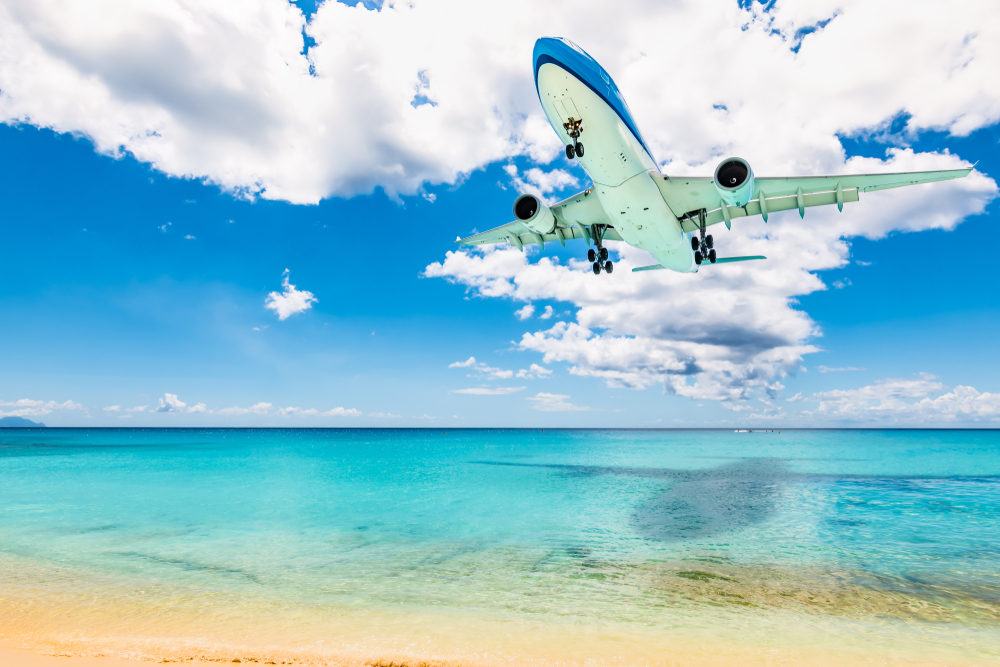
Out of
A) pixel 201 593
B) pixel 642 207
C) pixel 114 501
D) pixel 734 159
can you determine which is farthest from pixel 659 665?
pixel 114 501

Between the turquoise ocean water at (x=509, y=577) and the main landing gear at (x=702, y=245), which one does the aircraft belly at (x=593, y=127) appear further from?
the turquoise ocean water at (x=509, y=577)

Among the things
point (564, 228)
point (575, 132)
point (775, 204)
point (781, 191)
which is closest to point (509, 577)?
point (575, 132)

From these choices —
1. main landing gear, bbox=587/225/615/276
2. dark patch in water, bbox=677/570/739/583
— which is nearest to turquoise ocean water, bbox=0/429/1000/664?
dark patch in water, bbox=677/570/739/583

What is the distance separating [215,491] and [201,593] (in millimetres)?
19960

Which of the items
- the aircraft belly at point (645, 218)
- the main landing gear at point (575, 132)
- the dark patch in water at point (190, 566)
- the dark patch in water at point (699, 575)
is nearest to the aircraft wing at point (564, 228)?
the aircraft belly at point (645, 218)

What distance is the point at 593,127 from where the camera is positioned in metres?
14.9

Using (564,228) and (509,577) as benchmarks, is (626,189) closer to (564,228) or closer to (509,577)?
(564,228)

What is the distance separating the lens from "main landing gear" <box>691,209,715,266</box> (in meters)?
21.1

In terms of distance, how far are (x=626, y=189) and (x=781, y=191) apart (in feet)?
24.0

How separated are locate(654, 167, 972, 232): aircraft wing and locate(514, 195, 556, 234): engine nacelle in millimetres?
4701

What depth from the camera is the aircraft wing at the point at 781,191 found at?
707 inches

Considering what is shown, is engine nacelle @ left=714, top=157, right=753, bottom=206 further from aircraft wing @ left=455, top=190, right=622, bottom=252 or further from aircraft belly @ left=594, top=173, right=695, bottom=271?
aircraft wing @ left=455, top=190, right=622, bottom=252

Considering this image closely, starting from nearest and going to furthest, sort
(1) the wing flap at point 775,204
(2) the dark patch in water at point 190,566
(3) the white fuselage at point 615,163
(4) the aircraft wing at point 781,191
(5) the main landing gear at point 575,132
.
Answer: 1. (2) the dark patch in water at point 190,566
2. (3) the white fuselage at point 615,163
3. (5) the main landing gear at point 575,132
4. (4) the aircraft wing at point 781,191
5. (1) the wing flap at point 775,204

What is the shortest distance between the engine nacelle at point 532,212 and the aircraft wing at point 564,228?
21.9 inches
